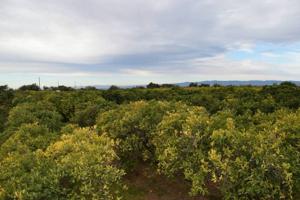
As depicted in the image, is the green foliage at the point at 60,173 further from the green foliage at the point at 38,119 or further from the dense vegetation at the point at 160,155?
the green foliage at the point at 38,119

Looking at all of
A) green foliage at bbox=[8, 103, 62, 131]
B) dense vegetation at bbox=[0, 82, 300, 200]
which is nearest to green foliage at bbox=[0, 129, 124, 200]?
dense vegetation at bbox=[0, 82, 300, 200]

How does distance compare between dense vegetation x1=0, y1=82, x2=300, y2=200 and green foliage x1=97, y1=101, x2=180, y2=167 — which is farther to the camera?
green foliage x1=97, y1=101, x2=180, y2=167

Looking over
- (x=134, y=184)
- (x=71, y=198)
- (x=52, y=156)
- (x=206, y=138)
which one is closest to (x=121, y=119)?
(x=134, y=184)

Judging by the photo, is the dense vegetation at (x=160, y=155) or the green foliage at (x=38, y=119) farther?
the green foliage at (x=38, y=119)

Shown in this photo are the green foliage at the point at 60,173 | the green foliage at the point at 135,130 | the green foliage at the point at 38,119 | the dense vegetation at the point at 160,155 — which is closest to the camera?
the green foliage at the point at 60,173

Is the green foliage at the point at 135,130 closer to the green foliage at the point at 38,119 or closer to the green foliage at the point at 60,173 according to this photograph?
the green foliage at the point at 38,119

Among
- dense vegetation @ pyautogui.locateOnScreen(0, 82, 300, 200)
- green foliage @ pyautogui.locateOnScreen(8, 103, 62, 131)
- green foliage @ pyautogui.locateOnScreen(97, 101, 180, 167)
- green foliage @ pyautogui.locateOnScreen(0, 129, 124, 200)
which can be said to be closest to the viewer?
green foliage @ pyautogui.locateOnScreen(0, 129, 124, 200)

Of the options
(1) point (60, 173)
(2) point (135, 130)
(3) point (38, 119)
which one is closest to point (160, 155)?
(2) point (135, 130)

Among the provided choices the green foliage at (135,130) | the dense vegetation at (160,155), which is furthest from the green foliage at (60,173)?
the green foliage at (135,130)

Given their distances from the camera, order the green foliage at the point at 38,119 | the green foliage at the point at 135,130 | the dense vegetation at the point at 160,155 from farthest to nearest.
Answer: the green foliage at the point at 38,119, the green foliage at the point at 135,130, the dense vegetation at the point at 160,155

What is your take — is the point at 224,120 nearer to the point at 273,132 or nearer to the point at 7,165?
the point at 273,132

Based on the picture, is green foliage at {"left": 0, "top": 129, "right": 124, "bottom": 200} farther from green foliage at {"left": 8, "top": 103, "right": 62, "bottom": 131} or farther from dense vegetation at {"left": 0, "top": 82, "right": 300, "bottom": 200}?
green foliage at {"left": 8, "top": 103, "right": 62, "bottom": 131}

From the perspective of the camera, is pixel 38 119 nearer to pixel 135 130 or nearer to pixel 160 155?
pixel 135 130

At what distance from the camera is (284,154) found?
1127 cm
